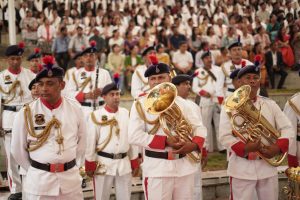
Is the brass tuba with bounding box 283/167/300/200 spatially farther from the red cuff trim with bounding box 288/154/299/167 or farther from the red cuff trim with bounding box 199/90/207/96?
the red cuff trim with bounding box 199/90/207/96

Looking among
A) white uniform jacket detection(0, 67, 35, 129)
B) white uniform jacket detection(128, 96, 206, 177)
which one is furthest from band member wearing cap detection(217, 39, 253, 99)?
white uniform jacket detection(128, 96, 206, 177)

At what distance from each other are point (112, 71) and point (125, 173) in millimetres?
8217

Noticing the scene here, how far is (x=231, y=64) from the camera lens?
12.1m

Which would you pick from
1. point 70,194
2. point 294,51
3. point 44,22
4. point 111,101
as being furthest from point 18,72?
point 294,51

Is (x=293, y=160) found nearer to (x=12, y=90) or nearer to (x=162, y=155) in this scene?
(x=162, y=155)

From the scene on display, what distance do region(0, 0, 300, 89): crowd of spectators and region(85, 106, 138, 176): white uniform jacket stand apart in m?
6.40

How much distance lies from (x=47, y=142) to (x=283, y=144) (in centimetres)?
271

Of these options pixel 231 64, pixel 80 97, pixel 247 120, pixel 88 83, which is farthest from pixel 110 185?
pixel 231 64

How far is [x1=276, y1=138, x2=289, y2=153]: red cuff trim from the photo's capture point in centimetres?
686

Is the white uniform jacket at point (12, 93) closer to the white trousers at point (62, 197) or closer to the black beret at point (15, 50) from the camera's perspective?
the black beret at point (15, 50)

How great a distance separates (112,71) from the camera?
634 inches

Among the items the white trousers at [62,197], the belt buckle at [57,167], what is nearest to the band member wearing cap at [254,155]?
the white trousers at [62,197]

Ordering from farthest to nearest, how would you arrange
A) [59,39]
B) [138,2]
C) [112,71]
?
[138,2], [59,39], [112,71]

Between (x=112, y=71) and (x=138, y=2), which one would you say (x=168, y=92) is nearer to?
(x=112, y=71)
